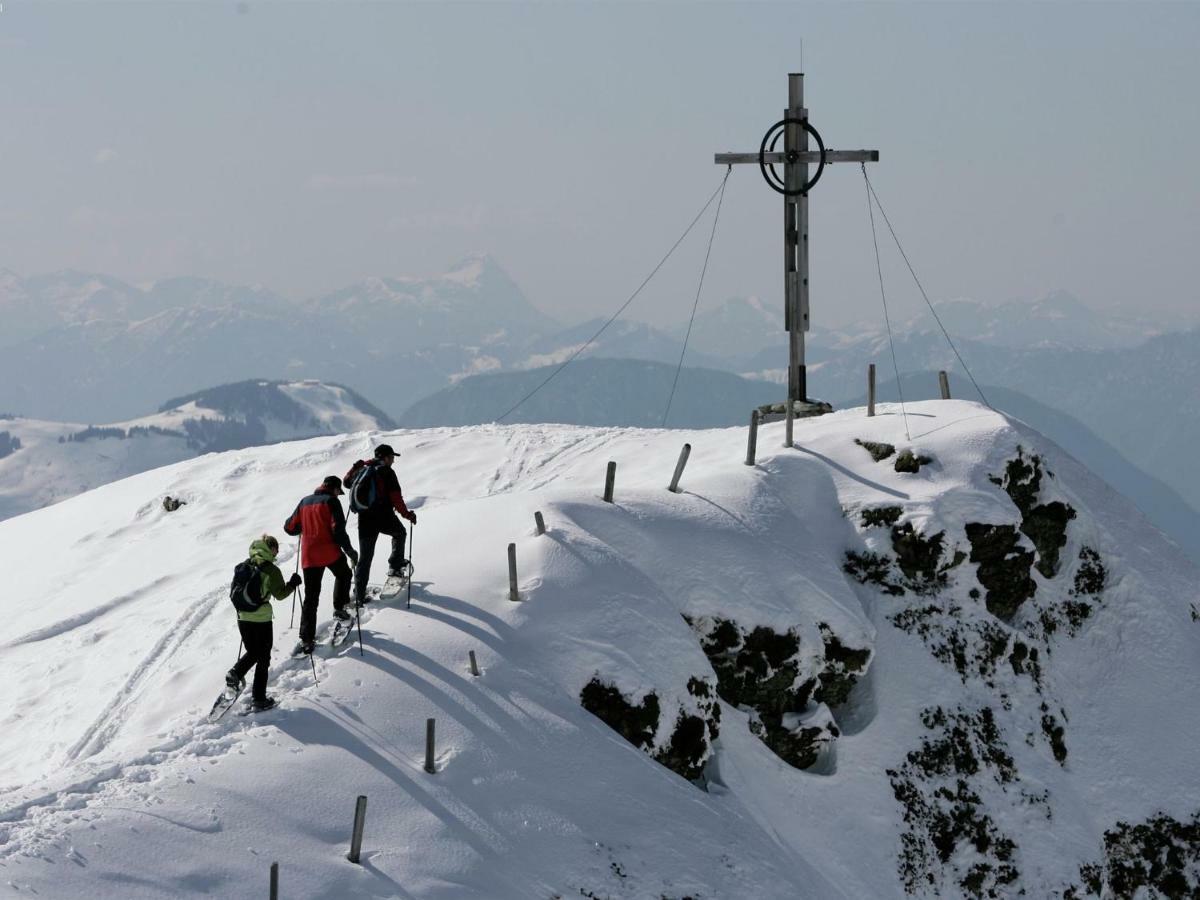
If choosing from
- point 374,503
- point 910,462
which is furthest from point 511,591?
point 910,462

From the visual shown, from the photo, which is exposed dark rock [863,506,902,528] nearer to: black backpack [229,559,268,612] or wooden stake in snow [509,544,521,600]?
wooden stake in snow [509,544,521,600]

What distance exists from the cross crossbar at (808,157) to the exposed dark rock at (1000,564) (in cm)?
1206

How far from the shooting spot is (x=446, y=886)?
14.9 meters

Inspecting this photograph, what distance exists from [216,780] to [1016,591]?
64.5ft

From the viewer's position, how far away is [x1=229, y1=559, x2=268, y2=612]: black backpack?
55.4 feet

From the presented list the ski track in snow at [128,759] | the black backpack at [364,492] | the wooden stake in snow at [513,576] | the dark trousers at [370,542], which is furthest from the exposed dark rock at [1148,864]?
the black backpack at [364,492]

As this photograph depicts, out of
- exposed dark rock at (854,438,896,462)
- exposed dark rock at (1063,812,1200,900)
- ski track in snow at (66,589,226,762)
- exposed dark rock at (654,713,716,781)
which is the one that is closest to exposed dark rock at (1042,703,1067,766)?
exposed dark rock at (1063,812,1200,900)

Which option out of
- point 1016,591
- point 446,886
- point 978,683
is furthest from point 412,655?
point 1016,591

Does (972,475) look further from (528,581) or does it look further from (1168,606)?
(528,581)

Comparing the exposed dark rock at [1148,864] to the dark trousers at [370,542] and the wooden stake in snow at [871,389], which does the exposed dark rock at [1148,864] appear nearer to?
the wooden stake in snow at [871,389]

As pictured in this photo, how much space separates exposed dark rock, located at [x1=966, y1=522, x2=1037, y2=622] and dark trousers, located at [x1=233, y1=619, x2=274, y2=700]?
1715 centimetres

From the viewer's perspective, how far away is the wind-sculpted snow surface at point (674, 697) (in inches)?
612

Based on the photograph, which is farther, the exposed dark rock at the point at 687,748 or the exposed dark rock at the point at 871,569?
the exposed dark rock at the point at 871,569

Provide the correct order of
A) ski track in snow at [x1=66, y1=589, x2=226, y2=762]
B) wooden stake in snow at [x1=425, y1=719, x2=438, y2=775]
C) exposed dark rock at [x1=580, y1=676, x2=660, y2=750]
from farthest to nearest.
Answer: ski track in snow at [x1=66, y1=589, x2=226, y2=762] → exposed dark rock at [x1=580, y1=676, x2=660, y2=750] → wooden stake in snow at [x1=425, y1=719, x2=438, y2=775]
